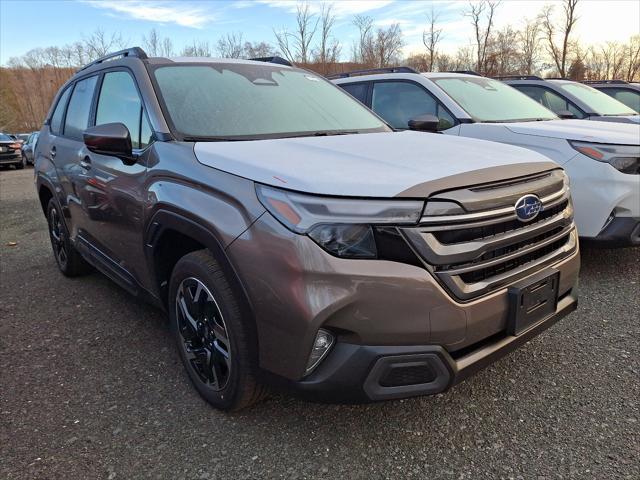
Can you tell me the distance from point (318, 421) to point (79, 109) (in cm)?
311

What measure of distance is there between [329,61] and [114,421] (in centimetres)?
3812

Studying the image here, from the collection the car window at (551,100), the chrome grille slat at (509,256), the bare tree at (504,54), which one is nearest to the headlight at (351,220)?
the chrome grille slat at (509,256)

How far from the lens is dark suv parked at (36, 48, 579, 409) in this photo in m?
1.73

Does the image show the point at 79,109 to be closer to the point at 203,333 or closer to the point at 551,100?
the point at 203,333

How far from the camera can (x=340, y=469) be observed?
6.41 feet

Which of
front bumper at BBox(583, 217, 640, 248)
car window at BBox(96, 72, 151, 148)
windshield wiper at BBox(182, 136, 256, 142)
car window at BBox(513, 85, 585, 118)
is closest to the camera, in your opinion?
windshield wiper at BBox(182, 136, 256, 142)

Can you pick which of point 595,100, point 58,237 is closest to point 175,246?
point 58,237

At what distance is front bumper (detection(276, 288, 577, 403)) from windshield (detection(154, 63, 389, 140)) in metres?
1.32

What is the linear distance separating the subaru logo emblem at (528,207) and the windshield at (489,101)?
296 cm

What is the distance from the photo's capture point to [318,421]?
2.27 meters

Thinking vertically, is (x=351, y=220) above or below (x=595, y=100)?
below

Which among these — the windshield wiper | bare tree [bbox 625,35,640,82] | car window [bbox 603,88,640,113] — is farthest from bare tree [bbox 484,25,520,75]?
the windshield wiper

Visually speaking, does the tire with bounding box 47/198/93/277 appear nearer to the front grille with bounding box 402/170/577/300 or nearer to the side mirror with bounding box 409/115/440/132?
the side mirror with bounding box 409/115/440/132

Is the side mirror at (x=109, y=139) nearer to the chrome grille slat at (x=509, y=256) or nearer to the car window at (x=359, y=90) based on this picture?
the chrome grille slat at (x=509, y=256)
